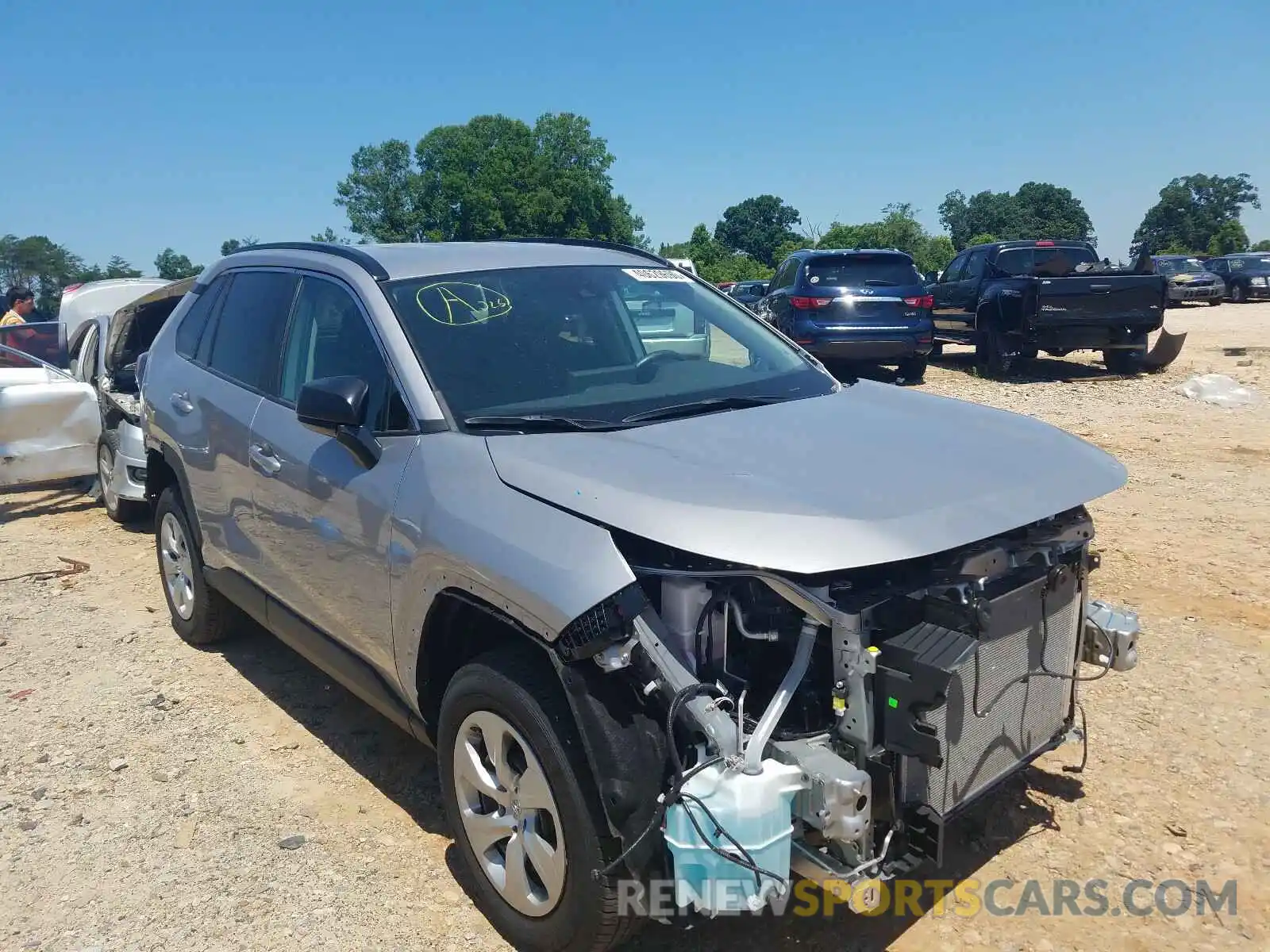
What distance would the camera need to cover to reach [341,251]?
3838 millimetres

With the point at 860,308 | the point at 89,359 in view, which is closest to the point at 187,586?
the point at 89,359

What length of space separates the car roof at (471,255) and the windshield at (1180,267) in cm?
3118

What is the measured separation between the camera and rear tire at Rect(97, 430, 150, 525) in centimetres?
805

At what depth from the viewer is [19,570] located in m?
6.89

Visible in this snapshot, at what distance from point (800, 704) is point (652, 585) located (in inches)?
18.7

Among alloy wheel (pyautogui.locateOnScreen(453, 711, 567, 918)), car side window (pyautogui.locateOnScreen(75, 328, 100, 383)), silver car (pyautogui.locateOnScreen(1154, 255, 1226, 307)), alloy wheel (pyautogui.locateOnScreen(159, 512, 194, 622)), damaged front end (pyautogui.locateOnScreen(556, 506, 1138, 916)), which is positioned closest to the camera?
damaged front end (pyautogui.locateOnScreen(556, 506, 1138, 916))

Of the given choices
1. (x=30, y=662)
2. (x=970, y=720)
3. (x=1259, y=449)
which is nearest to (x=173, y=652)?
(x=30, y=662)

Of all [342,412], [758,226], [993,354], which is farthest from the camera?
[758,226]

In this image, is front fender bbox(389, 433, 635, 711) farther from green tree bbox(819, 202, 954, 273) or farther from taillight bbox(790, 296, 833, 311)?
green tree bbox(819, 202, 954, 273)

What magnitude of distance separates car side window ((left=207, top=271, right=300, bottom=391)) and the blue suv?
30.7 feet

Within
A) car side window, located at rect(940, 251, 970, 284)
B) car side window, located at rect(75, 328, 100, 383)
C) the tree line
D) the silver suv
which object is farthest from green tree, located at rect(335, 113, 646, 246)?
the silver suv

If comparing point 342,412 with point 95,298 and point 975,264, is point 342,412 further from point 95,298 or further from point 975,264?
point 975,264

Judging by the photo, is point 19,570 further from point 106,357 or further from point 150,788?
point 150,788

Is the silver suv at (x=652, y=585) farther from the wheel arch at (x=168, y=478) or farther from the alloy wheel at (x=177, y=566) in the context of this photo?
the alloy wheel at (x=177, y=566)
